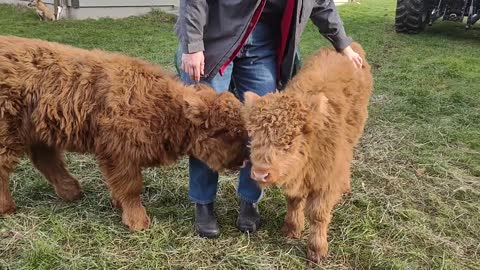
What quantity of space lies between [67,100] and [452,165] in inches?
150

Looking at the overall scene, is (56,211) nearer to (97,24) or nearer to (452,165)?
(452,165)

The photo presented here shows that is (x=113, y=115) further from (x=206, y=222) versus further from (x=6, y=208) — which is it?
(x=6, y=208)

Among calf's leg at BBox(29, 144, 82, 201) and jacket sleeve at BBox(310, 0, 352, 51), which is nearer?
jacket sleeve at BBox(310, 0, 352, 51)

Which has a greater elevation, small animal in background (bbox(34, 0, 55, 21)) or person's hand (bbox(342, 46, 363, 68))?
person's hand (bbox(342, 46, 363, 68))

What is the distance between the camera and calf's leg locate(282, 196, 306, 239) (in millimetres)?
3896

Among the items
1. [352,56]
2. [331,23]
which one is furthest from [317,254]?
[331,23]

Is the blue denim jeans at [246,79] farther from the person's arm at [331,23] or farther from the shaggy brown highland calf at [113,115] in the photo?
the person's arm at [331,23]

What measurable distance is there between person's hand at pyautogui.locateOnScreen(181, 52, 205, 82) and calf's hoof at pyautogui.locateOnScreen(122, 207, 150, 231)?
4.01ft

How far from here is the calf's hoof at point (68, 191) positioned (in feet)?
14.7

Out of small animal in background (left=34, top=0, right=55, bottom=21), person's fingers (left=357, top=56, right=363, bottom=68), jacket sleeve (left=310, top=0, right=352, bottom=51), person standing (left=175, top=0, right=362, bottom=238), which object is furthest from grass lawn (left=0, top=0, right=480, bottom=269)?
small animal in background (left=34, top=0, right=55, bottom=21)

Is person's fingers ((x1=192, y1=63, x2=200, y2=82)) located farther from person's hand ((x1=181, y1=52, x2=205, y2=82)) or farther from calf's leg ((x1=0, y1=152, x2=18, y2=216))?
calf's leg ((x1=0, y1=152, x2=18, y2=216))

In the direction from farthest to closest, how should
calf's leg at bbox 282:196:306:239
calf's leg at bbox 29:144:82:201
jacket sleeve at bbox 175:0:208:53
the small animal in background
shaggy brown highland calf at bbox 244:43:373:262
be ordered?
the small animal in background → calf's leg at bbox 29:144:82:201 → calf's leg at bbox 282:196:306:239 → jacket sleeve at bbox 175:0:208:53 → shaggy brown highland calf at bbox 244:43:373:262

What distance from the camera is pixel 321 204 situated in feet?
11.8

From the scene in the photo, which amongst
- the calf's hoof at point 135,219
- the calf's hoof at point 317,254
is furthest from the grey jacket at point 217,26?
the calf's hoof at point 317,254
